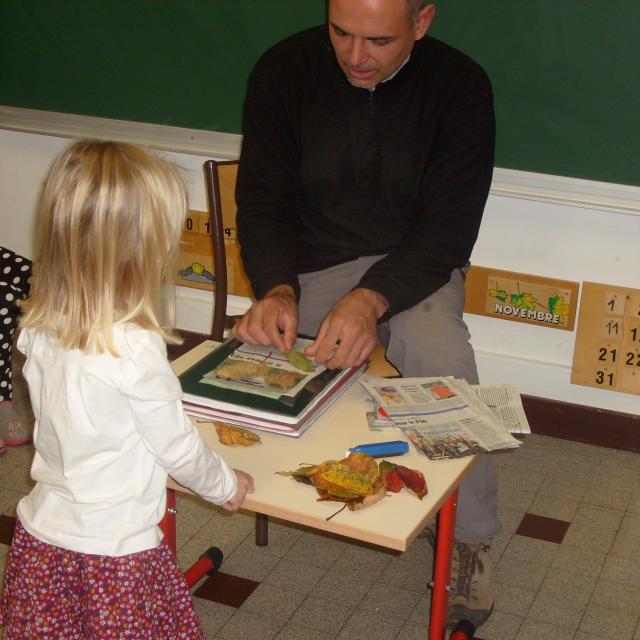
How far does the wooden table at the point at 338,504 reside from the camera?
150cm

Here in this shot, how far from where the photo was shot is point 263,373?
187 cm

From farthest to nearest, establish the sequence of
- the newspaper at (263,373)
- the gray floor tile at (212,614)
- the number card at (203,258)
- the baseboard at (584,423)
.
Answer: the number card at (203,258)
the baseboard at (584,423)
the gray floor tile at (212,614)
the newspaper at (263,373)

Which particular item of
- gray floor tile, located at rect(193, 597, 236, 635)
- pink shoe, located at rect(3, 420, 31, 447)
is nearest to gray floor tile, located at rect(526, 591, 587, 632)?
gray floor tile, located at rect(193, 597, 236, 635)

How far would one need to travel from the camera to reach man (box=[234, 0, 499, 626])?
213 cm

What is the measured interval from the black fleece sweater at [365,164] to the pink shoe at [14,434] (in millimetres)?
1014

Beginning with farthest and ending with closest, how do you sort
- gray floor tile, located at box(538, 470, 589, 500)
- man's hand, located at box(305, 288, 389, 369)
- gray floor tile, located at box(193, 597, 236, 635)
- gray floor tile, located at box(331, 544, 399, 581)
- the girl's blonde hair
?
gray floor tile, located at box(538, 470, 589, 500)
gray floor tile, located at box(331, 544, 399, 581)
gray floor tile, located at box(193, 597, 236, 635)
man's hand, located at box(305, 288, 389, 369)
the girl's blonde hair

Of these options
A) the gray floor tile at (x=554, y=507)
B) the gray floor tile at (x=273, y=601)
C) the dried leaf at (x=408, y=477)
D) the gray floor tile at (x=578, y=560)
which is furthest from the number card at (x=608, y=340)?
the dried leaf at (x=408, y=477)

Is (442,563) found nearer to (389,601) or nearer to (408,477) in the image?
(408,477)

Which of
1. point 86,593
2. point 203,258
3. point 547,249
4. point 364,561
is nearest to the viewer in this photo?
point 86,593

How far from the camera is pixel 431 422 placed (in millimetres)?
1750

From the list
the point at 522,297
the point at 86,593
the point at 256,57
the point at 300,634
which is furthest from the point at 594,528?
the point at 256,57

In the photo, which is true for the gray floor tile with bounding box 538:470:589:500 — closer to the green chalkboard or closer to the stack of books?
the green chalkboard

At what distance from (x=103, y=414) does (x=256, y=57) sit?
1746 millimetres

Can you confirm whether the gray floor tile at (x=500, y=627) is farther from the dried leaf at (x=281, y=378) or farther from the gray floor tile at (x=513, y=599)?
the dried leaf at (x=281, y=378)
